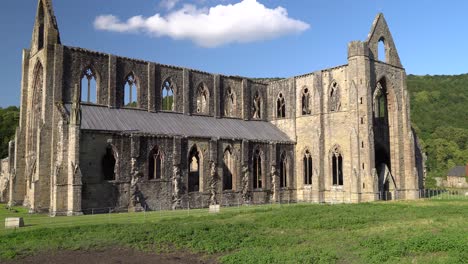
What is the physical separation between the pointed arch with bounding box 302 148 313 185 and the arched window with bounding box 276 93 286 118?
5.97 metres

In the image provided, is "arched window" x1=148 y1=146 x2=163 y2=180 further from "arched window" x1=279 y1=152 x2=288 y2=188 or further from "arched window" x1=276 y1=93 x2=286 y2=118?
"arched window" x1=276 y1=93 x2=286 y2=118

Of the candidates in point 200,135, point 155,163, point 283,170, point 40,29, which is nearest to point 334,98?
point 283,170

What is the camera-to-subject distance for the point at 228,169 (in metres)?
40.6

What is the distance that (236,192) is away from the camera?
39219mm

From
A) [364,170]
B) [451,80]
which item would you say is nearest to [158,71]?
[364,170]

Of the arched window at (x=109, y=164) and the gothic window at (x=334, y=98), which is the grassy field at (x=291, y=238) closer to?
the arched window at (x=109, y=164)

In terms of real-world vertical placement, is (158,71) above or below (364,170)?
above

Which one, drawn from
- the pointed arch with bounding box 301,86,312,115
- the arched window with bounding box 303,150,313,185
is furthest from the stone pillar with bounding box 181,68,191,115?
the arched window with bounding box 303,150,313,185

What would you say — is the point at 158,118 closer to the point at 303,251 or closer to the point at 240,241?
the point at 240,241

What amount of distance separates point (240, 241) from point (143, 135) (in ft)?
60.8

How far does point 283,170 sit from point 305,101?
25.7ft

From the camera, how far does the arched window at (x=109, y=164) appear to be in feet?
106

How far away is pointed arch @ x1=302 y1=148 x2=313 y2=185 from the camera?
44.3m

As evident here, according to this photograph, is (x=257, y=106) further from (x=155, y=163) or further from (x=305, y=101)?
(x=155, y=163)
